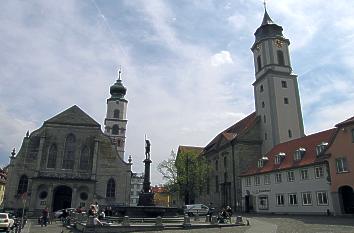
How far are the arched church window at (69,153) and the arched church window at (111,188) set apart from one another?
6232 millimetres

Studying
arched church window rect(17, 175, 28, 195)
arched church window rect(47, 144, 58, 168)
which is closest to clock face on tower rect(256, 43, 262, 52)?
arched church window rect(47, 144, 58, 168)

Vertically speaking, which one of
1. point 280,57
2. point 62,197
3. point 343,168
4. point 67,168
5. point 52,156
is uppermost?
point 280,57

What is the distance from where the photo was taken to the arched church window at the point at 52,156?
4878 cm

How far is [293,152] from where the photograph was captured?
39.8m

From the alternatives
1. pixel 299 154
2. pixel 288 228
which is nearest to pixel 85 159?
pixel 299 154

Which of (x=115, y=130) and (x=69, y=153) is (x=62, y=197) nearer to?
(x=69, y=153)

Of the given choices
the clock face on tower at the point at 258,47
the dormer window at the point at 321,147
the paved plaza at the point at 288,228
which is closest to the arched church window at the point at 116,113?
the clock face on tower at the point at 258,47

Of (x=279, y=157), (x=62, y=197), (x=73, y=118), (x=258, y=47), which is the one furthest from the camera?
(x=258, y=47)

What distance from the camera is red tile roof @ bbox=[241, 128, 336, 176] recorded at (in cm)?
3594

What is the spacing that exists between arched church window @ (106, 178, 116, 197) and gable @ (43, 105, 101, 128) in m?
9.24

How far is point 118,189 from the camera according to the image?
161ft

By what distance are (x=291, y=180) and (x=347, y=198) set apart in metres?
7.37

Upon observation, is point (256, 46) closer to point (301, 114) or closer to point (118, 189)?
point (301, 114)

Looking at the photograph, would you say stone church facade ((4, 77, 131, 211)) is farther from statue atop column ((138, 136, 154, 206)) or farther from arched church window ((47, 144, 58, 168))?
statue atop column ((138, 136, 154, 206))
